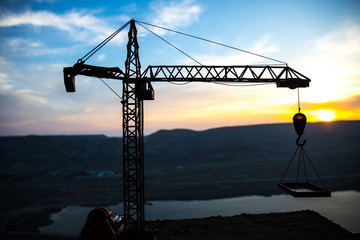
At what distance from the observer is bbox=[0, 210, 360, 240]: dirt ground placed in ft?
39.5

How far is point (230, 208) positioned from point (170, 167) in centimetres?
3066

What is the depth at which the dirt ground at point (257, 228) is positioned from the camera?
12.0 metres

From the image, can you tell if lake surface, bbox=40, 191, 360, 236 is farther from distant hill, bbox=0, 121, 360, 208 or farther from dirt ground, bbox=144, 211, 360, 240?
dirt ground, bbox=144, 211, 360, 240

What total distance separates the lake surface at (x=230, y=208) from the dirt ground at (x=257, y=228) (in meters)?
13.0

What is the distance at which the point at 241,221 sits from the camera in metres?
14.1

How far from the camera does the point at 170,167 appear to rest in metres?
58.1

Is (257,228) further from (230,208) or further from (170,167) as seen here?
(170,167)

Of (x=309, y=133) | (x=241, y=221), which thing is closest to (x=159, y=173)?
(x=241, y=221)

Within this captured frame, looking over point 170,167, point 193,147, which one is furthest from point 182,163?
point 193,147

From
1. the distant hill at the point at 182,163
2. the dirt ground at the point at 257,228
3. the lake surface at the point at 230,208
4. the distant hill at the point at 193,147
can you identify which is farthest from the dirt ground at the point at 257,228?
the distant hill at the point at 193,147

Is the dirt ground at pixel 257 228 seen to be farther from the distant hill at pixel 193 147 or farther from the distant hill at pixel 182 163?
the distant hill at pixel 193 147

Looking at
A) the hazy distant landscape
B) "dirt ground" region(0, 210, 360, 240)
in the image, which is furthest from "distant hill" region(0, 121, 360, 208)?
"dirt ground" region(0, 210, 360, 240)

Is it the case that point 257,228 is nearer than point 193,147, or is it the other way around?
point 257,228

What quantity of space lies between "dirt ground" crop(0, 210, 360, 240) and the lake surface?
13042 mm
